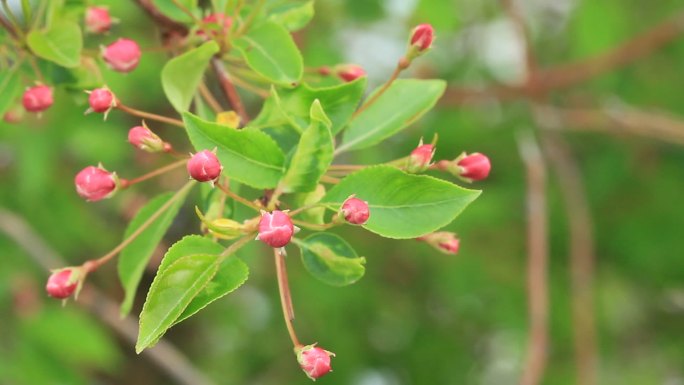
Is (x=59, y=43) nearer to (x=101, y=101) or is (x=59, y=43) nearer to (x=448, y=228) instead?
(x=101, y=101)

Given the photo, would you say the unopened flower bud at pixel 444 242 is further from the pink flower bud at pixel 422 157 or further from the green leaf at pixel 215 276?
the green leaf at pixel 215 276

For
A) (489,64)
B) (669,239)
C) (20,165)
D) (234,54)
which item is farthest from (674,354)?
(234,54)

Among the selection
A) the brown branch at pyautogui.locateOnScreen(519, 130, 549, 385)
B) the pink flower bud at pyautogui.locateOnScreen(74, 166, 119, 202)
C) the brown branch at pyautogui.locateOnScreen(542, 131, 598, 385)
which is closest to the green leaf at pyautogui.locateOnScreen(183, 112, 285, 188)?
the pink flower bud at pyautogui.locateOnScreen(74, 166, 119, 202)

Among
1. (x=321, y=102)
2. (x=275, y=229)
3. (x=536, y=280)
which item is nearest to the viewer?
(x=275, y=229)

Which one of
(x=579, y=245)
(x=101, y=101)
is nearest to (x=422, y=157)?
(x=101, y=101)

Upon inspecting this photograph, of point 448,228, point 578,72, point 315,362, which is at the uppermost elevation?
point 315,362
